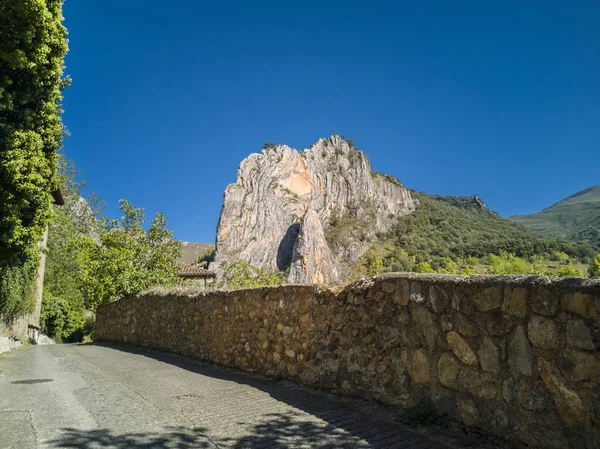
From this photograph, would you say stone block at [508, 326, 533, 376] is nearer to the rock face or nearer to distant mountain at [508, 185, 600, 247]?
distant mountain at [508, 185, 600, 247]

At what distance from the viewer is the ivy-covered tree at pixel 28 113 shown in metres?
8.57

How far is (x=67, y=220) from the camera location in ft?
108

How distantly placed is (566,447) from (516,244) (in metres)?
68.6

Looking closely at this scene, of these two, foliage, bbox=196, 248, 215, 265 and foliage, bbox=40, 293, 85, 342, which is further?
foliage, bbox=196, 248, 215, 265

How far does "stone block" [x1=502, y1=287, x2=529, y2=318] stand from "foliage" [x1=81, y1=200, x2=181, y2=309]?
15.1 metres

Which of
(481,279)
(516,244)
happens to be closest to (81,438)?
(481,279)

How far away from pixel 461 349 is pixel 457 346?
0.05 m

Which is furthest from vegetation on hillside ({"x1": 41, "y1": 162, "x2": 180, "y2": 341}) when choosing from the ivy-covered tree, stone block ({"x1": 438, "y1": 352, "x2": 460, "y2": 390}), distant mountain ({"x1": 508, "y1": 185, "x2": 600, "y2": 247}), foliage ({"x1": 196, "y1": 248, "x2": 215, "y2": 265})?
distant mountain ({"x1": 508, "y1": 185, "x2": 600, "y2": 247})

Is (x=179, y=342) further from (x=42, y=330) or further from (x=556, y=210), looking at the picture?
(x=556, y=210)

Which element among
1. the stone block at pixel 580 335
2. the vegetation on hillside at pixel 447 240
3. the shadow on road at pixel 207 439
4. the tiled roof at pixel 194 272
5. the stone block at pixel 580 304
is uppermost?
the vegetation on hillside at pixel 447 240

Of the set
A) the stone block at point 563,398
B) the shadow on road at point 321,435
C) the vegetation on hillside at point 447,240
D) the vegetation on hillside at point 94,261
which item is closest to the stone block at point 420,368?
the shadow on road at point 321,435

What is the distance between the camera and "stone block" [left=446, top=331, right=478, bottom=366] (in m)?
3.54

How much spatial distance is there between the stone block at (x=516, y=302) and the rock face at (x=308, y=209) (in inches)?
2997

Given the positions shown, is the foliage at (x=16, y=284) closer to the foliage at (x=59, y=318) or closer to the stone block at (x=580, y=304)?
the foliage at (x=59, y=318)
